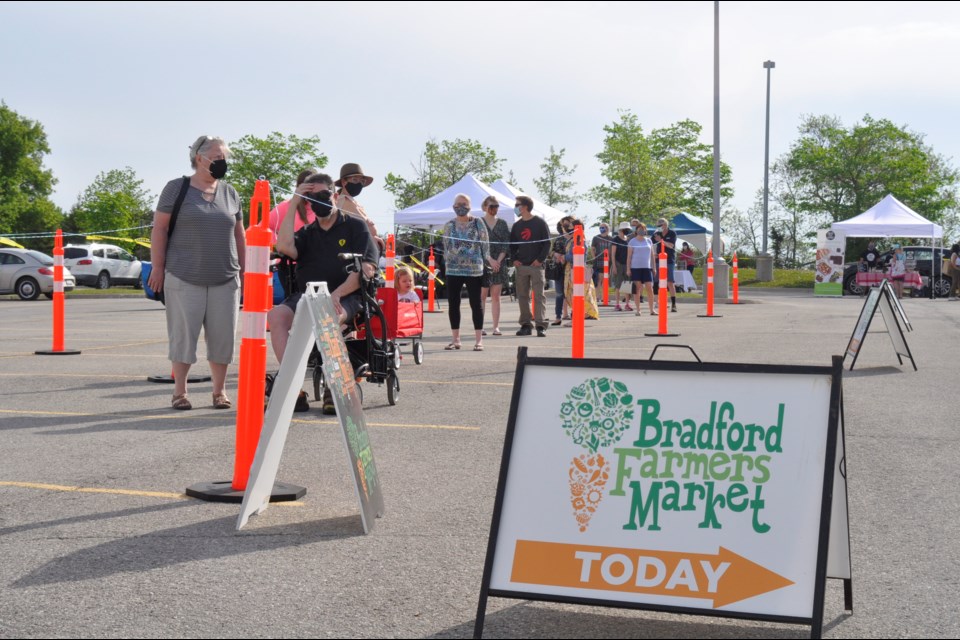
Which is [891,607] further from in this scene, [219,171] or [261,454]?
[219,171]

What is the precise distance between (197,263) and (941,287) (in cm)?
3389

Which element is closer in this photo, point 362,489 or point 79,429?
point 362,489

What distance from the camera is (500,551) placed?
11.8 ft

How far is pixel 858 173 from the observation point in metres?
70.7

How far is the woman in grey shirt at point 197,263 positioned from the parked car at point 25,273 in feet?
90.2

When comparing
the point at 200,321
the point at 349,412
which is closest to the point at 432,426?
the point at 200,321

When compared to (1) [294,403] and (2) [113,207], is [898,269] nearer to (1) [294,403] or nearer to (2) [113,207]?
(1) [294,403]

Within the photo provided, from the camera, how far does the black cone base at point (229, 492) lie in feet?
17.6

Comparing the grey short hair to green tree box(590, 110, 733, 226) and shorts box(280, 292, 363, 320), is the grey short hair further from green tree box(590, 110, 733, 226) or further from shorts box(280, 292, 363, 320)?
green tree box(590, 110, 733, 226)

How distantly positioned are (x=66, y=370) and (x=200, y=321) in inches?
155

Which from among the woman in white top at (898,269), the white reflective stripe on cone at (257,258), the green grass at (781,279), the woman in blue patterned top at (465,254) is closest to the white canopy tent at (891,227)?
the woman in white top at (898,269)

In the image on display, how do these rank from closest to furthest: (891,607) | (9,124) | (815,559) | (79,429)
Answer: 1. (815,559)
2. (891,607)
3. (79,429)
4. (9,124)

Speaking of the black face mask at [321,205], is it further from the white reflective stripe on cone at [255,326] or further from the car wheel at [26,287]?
the car wheel at [26,287]

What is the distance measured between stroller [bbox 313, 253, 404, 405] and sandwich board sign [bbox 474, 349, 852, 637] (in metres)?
4.45
